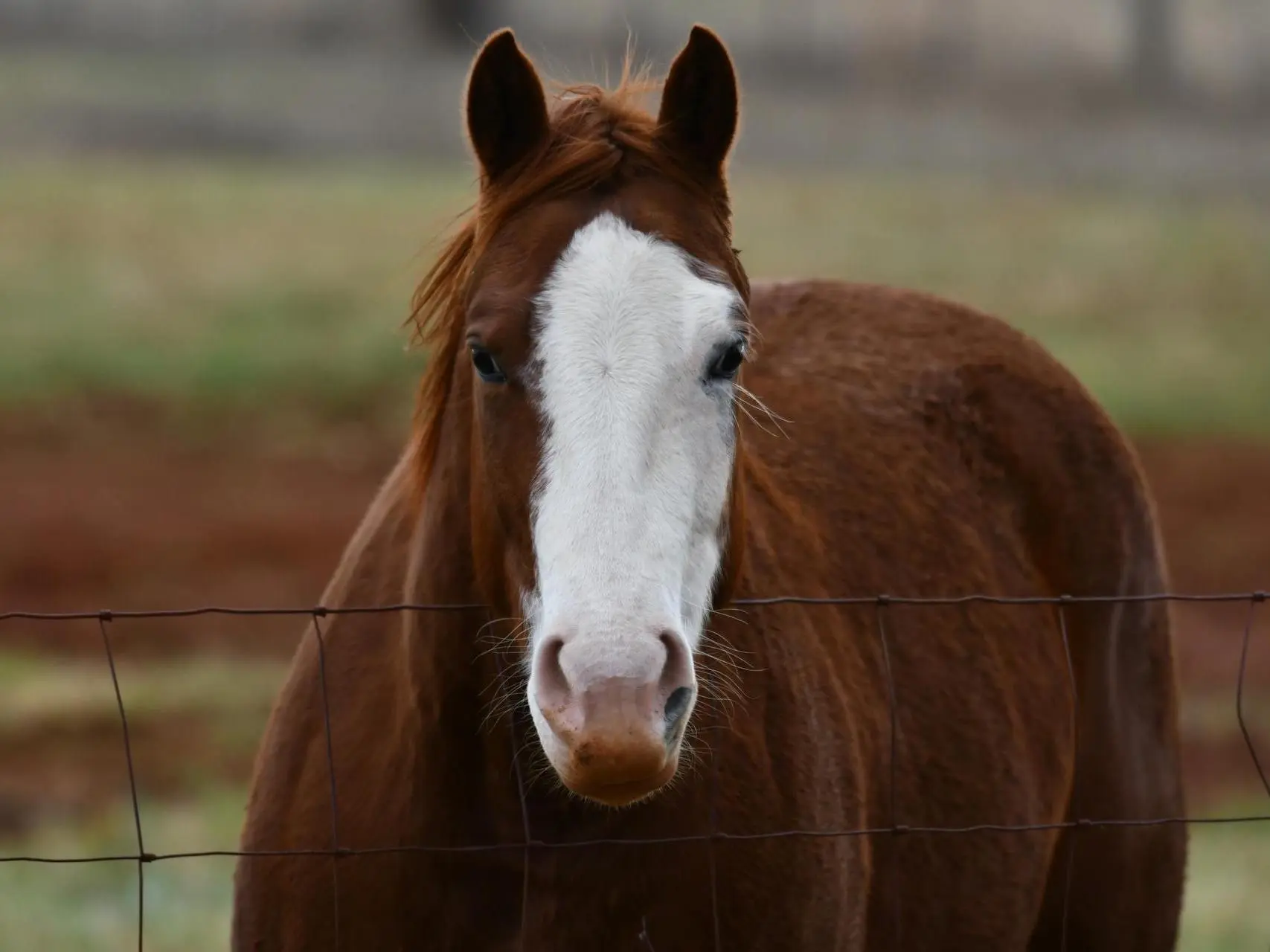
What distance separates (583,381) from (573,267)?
22 cm

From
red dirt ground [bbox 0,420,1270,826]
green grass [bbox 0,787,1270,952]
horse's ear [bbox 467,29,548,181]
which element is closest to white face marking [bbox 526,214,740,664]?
horse's ear [bbox 467,29,548,181]

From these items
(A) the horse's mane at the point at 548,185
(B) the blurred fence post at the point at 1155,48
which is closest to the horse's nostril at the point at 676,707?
(A) the horse's mane at the point at 548,185

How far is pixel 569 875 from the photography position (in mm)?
A: 3074

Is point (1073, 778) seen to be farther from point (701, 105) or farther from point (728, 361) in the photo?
point (701, 105)

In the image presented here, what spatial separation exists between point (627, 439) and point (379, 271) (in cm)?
1748

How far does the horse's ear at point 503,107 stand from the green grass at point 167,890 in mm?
3981

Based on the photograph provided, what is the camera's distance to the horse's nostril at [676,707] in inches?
103

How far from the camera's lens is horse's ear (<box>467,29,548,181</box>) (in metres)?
3.09

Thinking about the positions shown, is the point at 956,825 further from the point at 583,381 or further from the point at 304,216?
the point at 304,216

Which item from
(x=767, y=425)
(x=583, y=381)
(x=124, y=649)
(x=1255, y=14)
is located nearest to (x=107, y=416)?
(x=124, y=649)

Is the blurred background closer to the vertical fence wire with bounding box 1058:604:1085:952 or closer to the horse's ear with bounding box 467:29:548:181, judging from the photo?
the horse's ear with bounding box 467:29:548:181

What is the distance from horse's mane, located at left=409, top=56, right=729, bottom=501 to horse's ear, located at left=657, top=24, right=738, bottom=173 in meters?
0.04

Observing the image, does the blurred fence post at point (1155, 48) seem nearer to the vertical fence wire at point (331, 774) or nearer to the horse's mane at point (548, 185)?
the horse's mane at point (548, 185)

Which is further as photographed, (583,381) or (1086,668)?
(1086,668)
